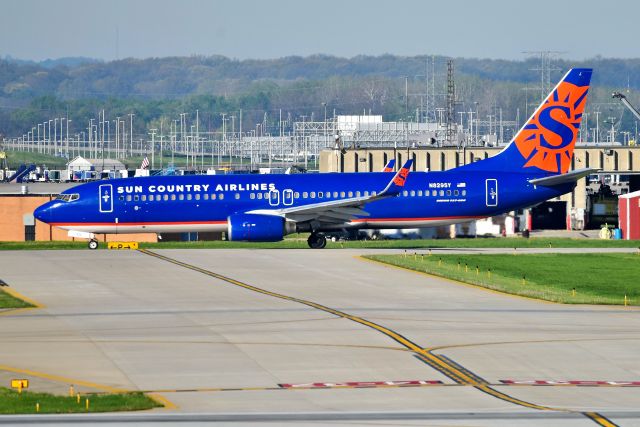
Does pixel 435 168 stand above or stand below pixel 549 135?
below

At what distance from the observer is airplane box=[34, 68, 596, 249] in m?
71.5

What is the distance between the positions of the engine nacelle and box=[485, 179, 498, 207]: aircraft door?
11.9 meters

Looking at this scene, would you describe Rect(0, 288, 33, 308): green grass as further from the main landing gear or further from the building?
the building

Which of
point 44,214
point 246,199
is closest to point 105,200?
point 44,214

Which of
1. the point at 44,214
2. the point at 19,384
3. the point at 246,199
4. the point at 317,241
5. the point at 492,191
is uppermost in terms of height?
the point at 492,191

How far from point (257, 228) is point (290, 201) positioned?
10.00ft

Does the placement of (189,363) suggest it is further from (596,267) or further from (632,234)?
(632,234)

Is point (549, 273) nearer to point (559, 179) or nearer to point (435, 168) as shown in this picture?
point (559, 179)

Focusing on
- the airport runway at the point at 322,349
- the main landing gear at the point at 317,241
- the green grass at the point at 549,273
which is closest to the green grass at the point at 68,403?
the airport runway at the point at 322,349

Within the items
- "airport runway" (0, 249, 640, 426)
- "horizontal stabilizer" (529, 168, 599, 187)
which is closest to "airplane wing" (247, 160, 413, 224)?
"horizontal stabilizer" (529, 168, 599, 187)

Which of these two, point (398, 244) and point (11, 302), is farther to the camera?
point (398, 244)

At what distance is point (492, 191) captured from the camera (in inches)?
2864

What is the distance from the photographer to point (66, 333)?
40.3 meters

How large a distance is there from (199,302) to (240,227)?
69.7 ft
